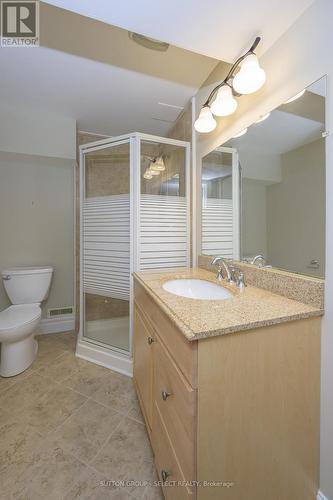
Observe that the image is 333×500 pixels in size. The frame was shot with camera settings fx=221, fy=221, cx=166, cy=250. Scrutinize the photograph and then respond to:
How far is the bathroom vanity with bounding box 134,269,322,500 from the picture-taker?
2.18 ft

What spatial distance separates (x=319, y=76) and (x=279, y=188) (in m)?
0.45

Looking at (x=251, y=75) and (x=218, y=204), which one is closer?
(x=251, y=75)

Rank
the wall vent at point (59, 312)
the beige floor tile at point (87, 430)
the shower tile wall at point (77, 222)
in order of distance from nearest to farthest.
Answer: the beige floor tile at point (87, 430), the shower tile wall at point (77, 222), the wall vent at point (59, 312)

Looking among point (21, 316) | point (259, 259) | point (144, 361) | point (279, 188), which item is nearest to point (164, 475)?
point (144, 361)

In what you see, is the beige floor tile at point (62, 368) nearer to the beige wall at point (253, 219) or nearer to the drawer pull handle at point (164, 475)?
the drawer pull handle at point (164, 475)

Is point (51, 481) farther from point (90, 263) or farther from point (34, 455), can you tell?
point (90, 263)

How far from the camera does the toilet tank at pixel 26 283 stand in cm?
216

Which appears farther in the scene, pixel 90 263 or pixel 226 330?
pixel 90 263

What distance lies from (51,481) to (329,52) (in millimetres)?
2148

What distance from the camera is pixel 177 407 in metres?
0.75

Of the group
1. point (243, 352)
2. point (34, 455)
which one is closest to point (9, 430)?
point (34, 455)

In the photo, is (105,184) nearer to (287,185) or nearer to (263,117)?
(263,117)

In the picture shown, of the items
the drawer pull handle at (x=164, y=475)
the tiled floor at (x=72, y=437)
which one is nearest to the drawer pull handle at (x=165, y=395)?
the drawer pull handle at (x=164, y=475)

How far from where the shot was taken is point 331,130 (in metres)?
0.83
